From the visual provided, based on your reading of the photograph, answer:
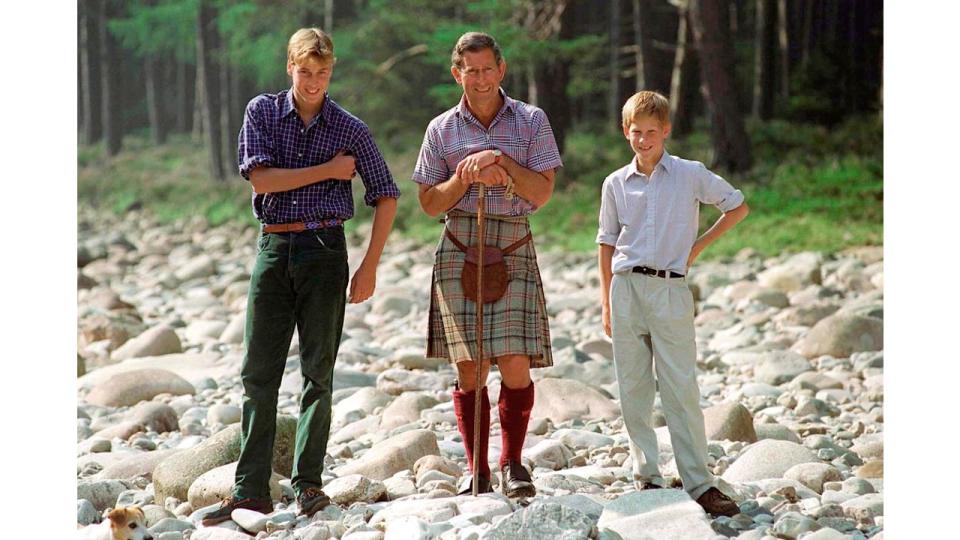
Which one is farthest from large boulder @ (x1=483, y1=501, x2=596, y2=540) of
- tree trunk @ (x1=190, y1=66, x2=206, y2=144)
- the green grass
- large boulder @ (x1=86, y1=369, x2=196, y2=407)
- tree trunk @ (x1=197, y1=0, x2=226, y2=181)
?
tree trunk @ (x1=190, y1=66, x2=206, y2=144)

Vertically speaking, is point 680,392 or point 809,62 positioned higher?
point 809,62

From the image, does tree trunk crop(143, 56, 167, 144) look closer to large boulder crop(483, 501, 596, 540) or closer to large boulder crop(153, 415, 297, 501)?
large boulder crop(153, 415, 297, 501)

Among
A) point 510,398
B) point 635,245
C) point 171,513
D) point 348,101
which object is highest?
point 348,101

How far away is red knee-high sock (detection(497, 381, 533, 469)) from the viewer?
4.27 meters

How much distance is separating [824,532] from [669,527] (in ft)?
1.54

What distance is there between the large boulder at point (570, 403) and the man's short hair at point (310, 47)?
9.06 ft

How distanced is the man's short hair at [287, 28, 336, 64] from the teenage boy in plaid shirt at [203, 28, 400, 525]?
2 centimetres

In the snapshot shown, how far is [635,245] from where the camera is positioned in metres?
4.11

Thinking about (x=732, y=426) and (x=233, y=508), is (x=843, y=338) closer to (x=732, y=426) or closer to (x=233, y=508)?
(x=732, y=426)

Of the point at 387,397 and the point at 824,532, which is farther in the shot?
the point at 387,397

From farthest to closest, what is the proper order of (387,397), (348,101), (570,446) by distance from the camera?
(348,101)
(387,397)
(570,446)

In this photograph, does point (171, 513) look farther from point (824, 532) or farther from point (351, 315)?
point (351, 315)

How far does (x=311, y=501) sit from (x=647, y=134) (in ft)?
5.13

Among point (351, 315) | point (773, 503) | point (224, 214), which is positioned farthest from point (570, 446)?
point (224, 214)
